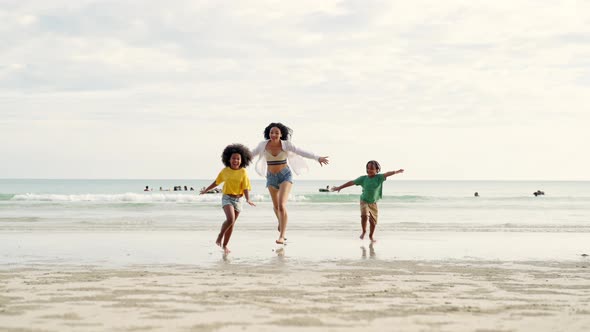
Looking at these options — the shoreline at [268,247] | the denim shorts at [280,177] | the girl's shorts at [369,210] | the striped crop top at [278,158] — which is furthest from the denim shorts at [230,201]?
the girl's shorts at [369,210]

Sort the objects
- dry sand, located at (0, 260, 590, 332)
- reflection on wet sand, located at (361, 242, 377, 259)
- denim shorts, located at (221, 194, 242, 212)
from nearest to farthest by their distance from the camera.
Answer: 1. dry sand, located at (0, 260, 590, 332)
2. reflection on wet sand, located at (361, 242, 377, 259)
3. denim shorts, located at (221, 194, 242, 212)

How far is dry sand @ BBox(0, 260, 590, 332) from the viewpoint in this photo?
4.93 metres

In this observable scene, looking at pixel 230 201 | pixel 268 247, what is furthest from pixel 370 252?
pixel 230 201

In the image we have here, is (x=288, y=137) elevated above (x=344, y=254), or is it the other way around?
(x=288, y=137)

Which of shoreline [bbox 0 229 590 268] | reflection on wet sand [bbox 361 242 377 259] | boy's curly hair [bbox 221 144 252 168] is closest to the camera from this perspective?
shoreline [bbox 0 229 590 268]

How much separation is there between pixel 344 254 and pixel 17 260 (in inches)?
190

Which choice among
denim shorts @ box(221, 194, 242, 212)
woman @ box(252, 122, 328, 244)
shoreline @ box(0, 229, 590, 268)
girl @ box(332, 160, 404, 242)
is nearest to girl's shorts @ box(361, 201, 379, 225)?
girl @ box(332, 160, 404, 242)

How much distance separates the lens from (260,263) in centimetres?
906

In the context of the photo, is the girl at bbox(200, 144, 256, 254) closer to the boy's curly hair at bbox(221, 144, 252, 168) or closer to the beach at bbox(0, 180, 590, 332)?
the boy's curly hair at bbox(221, 144, 252, 168)

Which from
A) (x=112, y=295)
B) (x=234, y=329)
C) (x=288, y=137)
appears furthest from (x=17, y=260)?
(x=234, y=329)

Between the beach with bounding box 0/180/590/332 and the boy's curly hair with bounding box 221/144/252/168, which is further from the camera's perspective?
the boy's curly hair with bounding box 221/144/252/168

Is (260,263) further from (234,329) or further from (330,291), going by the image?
(234,329)

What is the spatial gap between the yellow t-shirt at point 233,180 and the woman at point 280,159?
646 millimetres

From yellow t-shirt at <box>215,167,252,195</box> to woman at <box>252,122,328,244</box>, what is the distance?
2.12ft
